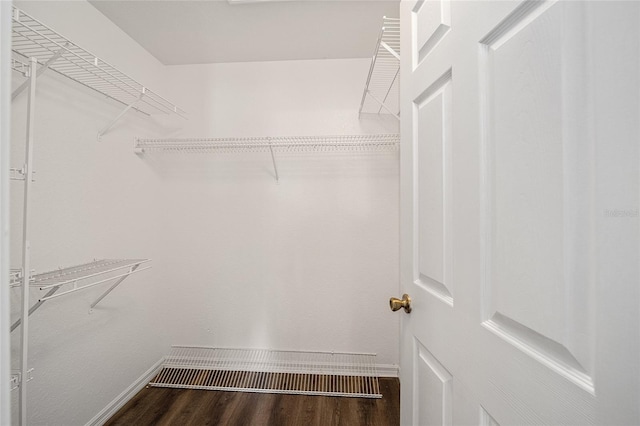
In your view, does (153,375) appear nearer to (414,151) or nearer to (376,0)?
(414,151)

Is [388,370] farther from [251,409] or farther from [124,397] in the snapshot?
[124,397]

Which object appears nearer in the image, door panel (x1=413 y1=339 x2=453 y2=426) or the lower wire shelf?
door panel (x1=413 y1=339 x2=453 y2=426)

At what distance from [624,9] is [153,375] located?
9.32 ft

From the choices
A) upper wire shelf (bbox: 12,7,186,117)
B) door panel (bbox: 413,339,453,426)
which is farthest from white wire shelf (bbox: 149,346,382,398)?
upper wire shelf (bbox: 12,7,186,117)

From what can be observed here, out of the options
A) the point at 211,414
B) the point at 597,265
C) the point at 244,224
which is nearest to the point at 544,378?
the point at 597,265

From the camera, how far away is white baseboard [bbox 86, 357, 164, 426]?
1685 mm

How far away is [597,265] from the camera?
364 mm

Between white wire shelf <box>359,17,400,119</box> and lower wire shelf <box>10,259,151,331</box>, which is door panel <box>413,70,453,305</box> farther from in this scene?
lower wire shelf <box>10,259,151,331</box>

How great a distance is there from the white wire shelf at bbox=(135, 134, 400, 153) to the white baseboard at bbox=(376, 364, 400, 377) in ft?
5.53

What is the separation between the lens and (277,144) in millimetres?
2227

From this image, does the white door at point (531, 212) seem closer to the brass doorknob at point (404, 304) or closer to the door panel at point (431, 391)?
the door panel at point (431, 391)

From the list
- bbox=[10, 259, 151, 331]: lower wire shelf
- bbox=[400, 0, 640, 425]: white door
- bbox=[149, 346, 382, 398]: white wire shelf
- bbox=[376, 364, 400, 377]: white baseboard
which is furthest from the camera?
bbox=[376, 364, 400, 377]: white baseboard

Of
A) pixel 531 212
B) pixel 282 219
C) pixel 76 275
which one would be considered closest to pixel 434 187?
pixel 531 212

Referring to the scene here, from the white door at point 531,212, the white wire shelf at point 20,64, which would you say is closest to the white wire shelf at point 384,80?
the white door at point 531,212
